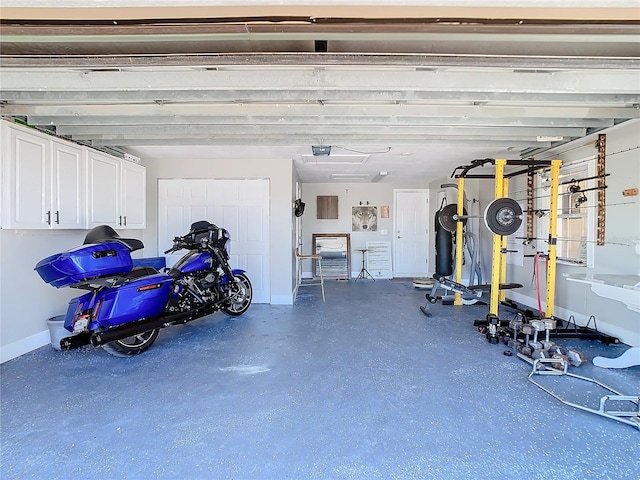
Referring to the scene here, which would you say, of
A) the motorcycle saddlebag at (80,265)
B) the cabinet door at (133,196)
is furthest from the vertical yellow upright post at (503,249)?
the cabinet door at (133,196)

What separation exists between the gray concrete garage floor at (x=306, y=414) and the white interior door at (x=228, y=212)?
5.99ft

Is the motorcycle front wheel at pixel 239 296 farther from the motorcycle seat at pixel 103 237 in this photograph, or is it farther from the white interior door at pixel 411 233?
the white interior door at pixel 411 233

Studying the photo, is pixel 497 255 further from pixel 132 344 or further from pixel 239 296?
pixel 132 344

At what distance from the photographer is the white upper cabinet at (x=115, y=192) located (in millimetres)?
3703

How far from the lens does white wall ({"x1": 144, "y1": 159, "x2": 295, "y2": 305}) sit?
16.5 ft

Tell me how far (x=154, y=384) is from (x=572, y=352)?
3.63 metres

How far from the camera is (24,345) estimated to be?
313 cm

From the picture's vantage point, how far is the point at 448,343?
338 centimetres

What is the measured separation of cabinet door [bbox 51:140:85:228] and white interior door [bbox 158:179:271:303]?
5.16 ft

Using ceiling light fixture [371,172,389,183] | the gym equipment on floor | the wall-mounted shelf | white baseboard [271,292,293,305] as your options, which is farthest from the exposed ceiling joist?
the wall-mounted shelf

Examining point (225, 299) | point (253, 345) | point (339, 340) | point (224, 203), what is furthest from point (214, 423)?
point (224, 203)

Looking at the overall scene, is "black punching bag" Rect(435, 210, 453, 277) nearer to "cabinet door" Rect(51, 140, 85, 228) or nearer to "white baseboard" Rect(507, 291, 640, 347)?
"white baseboard" Rect(507, 291, 640, 347)

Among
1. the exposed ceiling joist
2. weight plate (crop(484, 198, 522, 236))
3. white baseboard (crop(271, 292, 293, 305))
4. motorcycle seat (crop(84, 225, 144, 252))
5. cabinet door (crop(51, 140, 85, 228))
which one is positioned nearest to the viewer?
the exposed ceiling joist

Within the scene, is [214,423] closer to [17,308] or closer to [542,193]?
[17,308]
